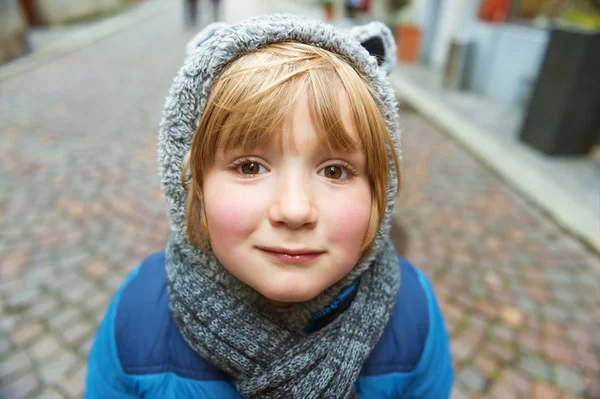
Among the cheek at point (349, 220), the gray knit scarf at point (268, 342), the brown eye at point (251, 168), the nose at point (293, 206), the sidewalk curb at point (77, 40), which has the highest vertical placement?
the brown eye at point (251, 168)

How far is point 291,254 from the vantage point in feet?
2.97

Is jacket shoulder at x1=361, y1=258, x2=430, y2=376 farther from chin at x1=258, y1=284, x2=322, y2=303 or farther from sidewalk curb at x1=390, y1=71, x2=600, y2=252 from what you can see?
sidewalk curb at x1=390, y1=71, x2=600, y2=252

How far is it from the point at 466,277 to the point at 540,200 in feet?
5.81

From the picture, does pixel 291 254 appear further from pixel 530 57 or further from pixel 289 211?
pixel 530 57

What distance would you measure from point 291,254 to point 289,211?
0.11 m

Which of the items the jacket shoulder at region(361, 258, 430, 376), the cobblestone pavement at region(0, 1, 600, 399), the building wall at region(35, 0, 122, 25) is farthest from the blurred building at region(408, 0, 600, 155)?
the building wall at region(35, 0, 122, 25)

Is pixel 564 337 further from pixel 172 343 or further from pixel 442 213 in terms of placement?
pixel 172 343

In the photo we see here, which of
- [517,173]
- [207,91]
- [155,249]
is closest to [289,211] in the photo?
[207,91]

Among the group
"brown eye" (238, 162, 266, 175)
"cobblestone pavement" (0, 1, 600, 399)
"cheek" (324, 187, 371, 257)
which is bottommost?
"cobblestone pavement" (0, 1, 600, 399)

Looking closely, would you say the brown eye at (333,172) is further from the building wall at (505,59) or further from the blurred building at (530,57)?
the building wall at (505,59)

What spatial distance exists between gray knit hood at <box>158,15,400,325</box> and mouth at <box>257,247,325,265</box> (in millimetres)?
249

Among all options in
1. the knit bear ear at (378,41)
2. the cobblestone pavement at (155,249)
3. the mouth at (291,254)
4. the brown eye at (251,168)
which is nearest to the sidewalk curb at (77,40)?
the cobblestone pavement at (155,249)

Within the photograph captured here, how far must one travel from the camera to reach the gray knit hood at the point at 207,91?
96 centimetres

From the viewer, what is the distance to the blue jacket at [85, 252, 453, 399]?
1.16m
